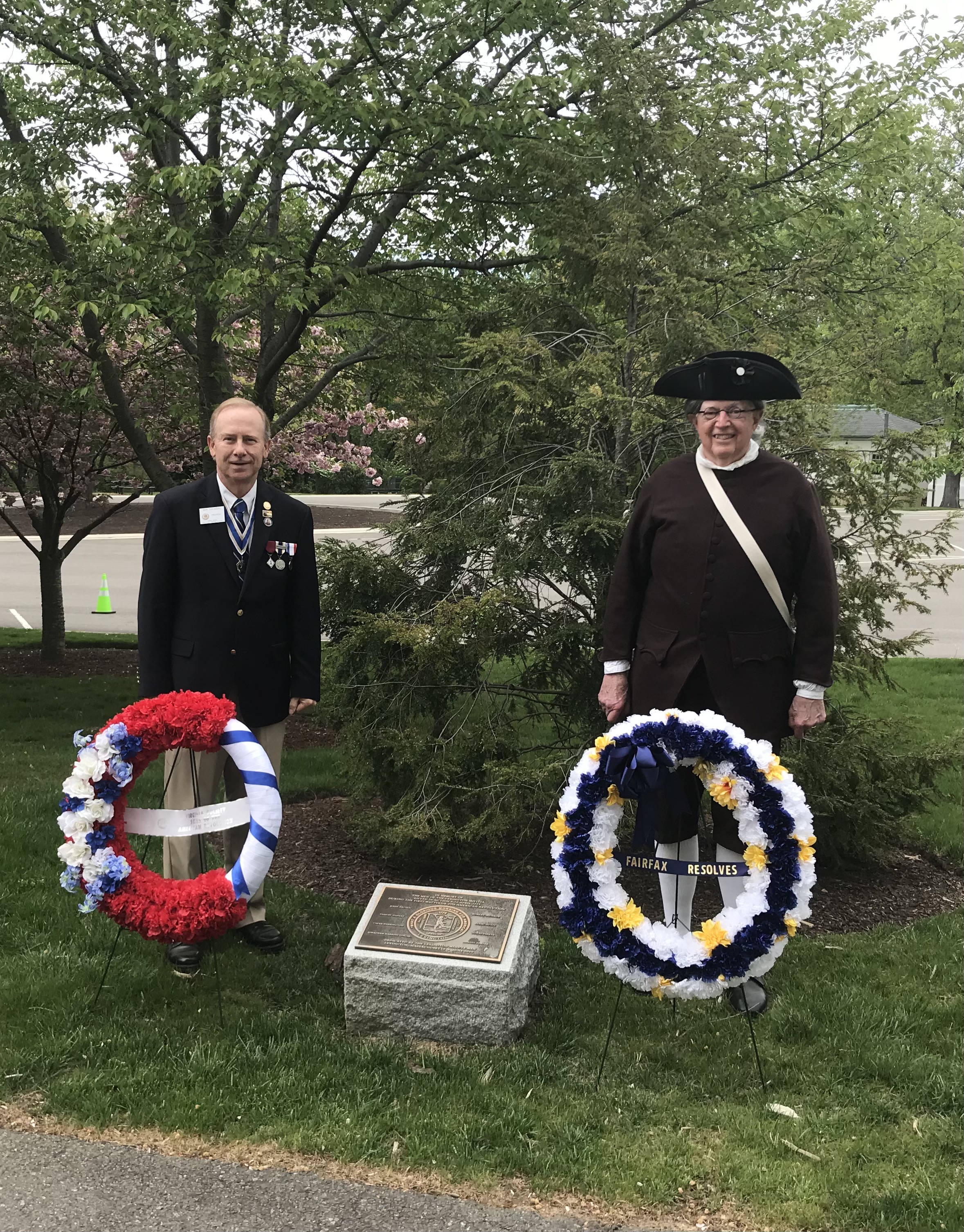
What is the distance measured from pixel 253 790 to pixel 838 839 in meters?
3.25

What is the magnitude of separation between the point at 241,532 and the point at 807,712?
2290 mm

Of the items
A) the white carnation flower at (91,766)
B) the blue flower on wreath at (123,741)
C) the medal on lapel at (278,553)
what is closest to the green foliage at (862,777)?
the medal on lapel at (278,553)

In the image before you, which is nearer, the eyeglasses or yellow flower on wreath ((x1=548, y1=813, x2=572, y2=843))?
yellow flower on wreath ((x1=548, y1=813, x2=572, y2=843))

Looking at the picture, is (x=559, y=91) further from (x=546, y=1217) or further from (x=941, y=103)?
(x=546, y=1217)

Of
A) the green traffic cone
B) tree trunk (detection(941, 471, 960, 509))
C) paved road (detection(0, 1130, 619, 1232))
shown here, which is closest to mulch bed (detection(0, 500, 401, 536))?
the green traffic cone

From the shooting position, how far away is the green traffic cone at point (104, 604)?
1625cm

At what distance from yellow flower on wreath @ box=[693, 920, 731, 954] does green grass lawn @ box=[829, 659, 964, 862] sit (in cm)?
273

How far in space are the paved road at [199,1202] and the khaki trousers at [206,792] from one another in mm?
1177

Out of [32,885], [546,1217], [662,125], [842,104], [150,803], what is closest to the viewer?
[546,1217]

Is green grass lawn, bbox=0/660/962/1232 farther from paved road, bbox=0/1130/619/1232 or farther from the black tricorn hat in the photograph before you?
the black tricorn hat

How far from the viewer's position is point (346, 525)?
29.3 meters

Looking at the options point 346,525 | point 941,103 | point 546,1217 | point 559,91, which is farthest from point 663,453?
point 346,525

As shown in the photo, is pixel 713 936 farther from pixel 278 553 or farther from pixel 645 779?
→ pixel 278 553

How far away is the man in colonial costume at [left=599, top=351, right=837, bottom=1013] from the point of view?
12.3ft
